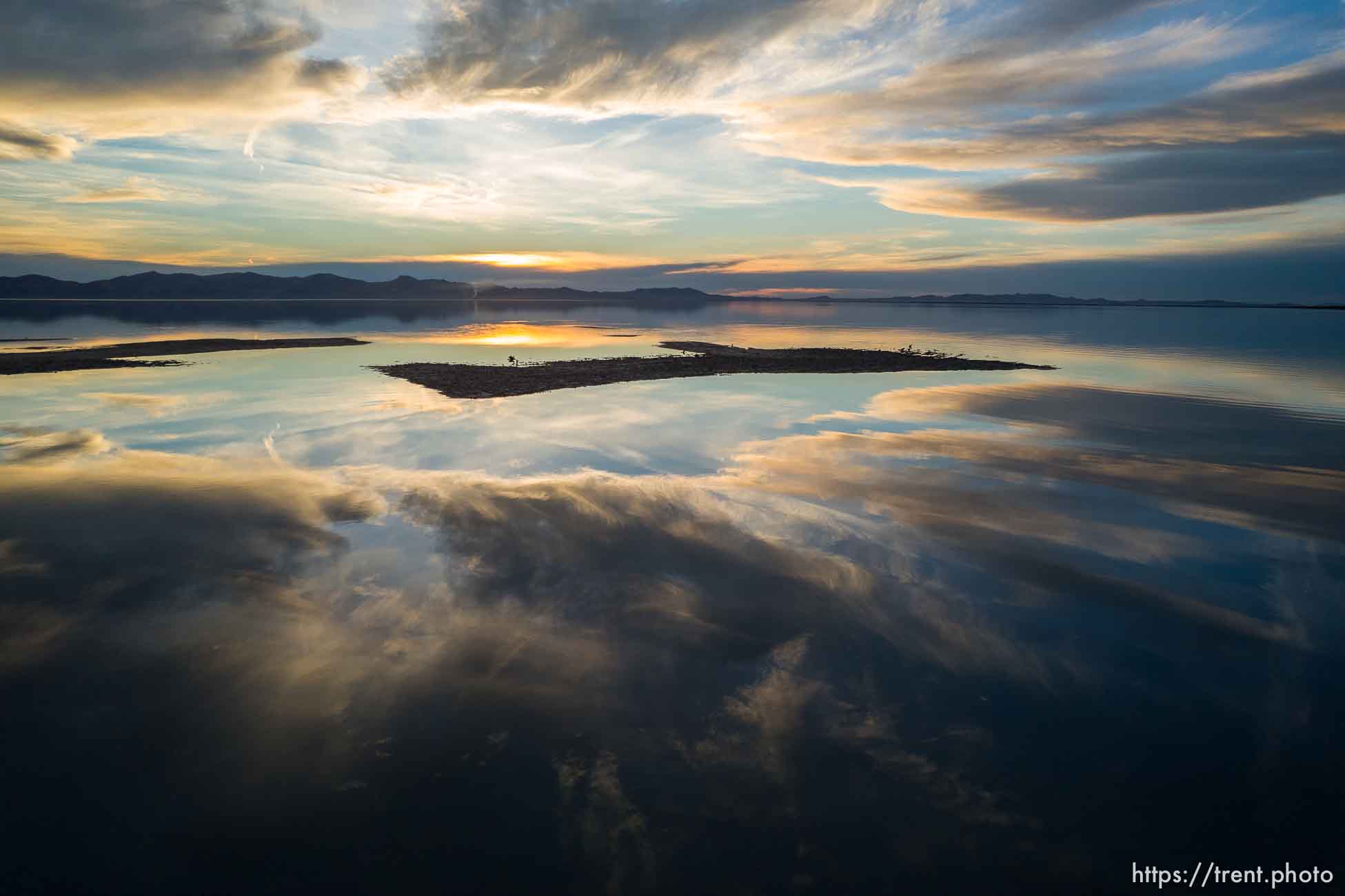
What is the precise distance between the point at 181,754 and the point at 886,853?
22.1 feet

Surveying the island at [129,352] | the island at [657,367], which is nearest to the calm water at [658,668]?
the island at [657,367]

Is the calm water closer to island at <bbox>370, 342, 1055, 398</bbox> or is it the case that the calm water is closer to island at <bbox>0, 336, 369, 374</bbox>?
island at <bbox>370, 342, 1055, 398</bbox>

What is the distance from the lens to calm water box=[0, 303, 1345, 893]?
17.9ft

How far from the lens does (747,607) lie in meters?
9.49

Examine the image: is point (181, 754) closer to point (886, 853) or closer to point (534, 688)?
point (534, 688)

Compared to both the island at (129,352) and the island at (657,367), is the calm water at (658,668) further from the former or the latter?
the island at (129,352)

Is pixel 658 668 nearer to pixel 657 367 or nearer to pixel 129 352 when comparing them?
pixel 657 367

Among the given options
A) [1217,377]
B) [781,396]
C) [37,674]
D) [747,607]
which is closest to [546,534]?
[747,607]

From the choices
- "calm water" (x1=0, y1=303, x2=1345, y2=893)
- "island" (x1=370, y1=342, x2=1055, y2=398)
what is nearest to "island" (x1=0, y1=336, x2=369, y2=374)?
"island" (x1=370, y1=342, x2=1055, y2=398)

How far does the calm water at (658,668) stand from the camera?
5.45 m

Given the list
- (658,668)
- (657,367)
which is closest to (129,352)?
(657,367)

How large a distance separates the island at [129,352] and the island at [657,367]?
15.4 metres

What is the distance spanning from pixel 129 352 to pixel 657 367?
36381 millimetres

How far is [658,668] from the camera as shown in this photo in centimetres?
795
